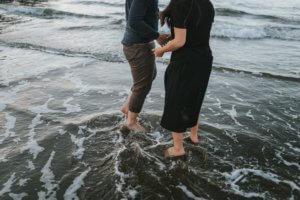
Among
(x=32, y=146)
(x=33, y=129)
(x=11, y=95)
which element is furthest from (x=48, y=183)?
(x=11, y=95)

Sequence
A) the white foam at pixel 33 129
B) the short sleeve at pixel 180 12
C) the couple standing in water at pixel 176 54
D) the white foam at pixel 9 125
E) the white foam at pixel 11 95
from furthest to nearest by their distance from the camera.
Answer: the white foam at pixel 11 95, the white foam at pixel 9 125, the white foam at pixel 33 129, the couple standing in water at pixel 176 54, the short sleeve at pixel 180 12

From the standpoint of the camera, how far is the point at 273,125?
5586 mm

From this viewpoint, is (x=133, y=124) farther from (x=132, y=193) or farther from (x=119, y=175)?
(x=132, y=193)

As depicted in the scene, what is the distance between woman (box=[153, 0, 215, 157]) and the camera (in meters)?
3.56

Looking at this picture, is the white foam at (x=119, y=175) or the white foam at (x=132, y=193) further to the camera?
the white foam at (x=119, y=175)

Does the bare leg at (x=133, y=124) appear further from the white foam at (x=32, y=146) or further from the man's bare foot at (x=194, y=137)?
the white foam at (x=32, y=146)

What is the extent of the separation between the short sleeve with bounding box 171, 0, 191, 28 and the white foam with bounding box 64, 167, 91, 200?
6.45 ft

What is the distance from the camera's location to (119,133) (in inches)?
198

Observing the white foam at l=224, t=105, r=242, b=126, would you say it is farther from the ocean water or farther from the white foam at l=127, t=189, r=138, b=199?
the white foam at l=127, t=189, r=138, b=199

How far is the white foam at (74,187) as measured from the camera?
12.1ft

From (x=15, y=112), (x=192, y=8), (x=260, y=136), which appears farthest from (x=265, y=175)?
(x=15, y=112)

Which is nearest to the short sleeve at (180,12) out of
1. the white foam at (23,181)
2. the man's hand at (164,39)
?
the man's hand at (164,39)

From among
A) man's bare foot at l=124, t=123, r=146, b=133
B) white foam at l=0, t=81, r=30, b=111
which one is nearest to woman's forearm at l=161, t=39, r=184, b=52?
man's bare foot at l=124, t=123, r=146, b=133

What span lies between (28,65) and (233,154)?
587 cm
